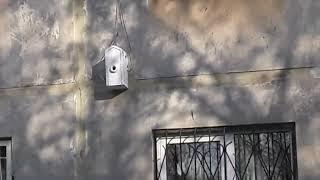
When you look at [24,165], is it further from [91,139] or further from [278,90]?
[278,90]

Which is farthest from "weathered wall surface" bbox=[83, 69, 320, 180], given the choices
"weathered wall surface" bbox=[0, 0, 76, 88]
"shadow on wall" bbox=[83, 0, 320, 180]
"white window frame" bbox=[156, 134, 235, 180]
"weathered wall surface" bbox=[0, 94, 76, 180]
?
"weathered wall surface" bbox=[0, 0, 76, 88]

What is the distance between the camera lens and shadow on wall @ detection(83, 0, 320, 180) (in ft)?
18.9

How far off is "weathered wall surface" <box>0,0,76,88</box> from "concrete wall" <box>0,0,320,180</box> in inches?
0.4

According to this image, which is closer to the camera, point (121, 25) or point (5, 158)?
point (121, 25)

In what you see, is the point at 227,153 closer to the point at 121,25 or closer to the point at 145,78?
the point at 145,78

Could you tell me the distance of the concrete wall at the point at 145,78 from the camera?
19.0 ft

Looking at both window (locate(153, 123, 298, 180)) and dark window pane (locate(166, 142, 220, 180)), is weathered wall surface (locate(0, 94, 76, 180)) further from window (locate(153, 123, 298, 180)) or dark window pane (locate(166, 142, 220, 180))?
dark window pane (locate(166, 142, 220, 180))

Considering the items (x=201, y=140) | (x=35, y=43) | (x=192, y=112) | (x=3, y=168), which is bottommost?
(x=3, y=168)

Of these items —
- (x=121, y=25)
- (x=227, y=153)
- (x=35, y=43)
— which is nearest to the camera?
(x=227, y=153)

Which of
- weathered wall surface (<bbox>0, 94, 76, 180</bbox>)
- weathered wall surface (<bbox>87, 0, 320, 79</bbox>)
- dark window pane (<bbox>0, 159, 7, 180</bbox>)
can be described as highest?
weathered wall surface (<bbox>87, 0, 320, 79</bbox>)

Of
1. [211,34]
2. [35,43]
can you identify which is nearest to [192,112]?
[211,34]

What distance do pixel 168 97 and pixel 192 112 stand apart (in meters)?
0.28

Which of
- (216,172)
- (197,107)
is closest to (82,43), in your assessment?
Result: (197,107)

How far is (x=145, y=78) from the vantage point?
6.04 m
